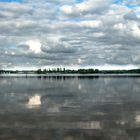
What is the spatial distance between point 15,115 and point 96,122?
25.7 feet

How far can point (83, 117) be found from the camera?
29.1 meters

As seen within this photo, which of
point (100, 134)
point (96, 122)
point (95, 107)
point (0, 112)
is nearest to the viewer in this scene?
point (100, 134)

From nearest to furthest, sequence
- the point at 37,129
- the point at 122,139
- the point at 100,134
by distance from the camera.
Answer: the point at 122,139
the point at 100,134
the point at 37,129

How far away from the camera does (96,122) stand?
87.0 feet

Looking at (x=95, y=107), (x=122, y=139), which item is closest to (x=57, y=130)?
(x=122, y=139)

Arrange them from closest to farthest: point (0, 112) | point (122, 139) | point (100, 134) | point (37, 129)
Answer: point (122, 139)
point (100, 134)
point (37, 129)
point (0, 112)

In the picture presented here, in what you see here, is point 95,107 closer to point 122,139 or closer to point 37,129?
point 37,129

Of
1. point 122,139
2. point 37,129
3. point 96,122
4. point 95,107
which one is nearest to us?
point 122,139

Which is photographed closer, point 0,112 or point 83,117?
point 83,117

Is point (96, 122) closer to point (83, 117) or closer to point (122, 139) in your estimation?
point (83, 117)

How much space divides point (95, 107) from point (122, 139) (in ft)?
52.2

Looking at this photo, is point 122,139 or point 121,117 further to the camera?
point 121,117

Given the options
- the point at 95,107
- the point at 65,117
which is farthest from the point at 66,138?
the point at 95,107

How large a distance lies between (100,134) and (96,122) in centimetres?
469
